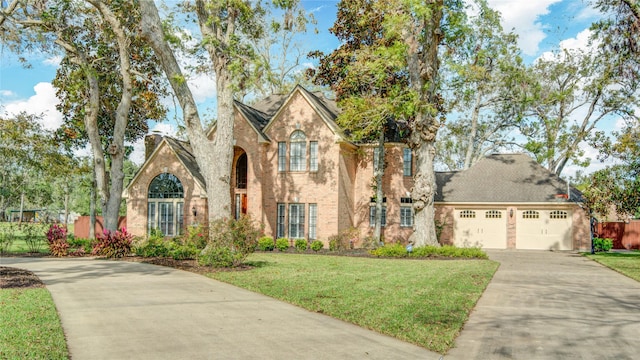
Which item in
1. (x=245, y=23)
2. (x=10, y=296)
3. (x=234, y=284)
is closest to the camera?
(x=10, y=296)

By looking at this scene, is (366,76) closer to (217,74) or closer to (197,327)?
(217,74)

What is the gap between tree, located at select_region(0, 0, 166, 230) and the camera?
20.0 m

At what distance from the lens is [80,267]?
1438cm

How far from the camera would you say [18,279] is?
11.3m

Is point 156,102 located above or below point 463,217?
above

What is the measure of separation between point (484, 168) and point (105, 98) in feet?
74.4

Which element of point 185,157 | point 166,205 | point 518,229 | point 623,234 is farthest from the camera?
point 623,234

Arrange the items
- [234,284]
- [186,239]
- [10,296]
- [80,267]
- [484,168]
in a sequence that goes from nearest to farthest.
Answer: [10,296]
[234,284]
[80,267]
[186,239]
[484,168]

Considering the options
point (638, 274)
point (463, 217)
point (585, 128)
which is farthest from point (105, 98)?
point (585, 128)

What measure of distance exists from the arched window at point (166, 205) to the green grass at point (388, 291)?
1098 centimetres

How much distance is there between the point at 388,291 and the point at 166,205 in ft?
60.7

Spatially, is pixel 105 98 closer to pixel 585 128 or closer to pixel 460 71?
pixel 460 71

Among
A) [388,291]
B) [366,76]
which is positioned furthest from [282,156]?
[388,291]

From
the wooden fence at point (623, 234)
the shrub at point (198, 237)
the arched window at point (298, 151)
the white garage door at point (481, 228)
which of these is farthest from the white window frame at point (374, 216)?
the wooden fence at point (623, 234)
